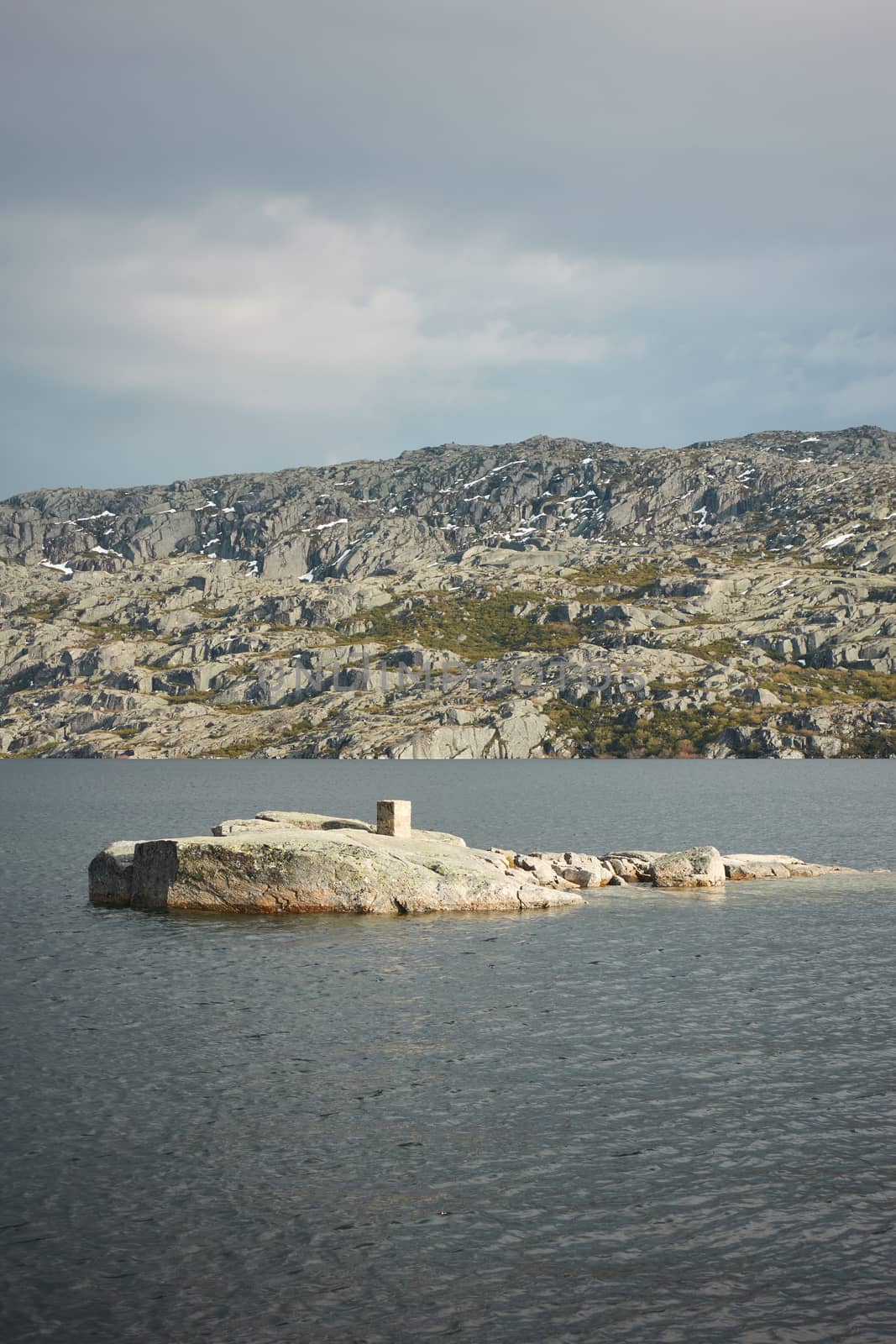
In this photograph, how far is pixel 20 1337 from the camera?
49.9 feet

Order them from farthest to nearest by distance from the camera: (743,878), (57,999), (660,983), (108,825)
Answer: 1. (108,825)
2. (743,878)
3. (660,983)
4. (57,999)

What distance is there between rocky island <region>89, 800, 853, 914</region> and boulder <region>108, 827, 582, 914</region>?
5cm

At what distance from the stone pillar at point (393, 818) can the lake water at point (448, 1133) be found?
1235cm

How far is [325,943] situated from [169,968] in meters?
7.24

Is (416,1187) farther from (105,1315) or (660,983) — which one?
(660,983)

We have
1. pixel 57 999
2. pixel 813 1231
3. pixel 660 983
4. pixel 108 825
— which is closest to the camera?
pixel 813 1231

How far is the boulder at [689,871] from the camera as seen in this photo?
211 feet

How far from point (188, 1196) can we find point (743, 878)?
5364 cm

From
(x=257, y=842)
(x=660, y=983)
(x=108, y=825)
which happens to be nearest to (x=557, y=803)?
(x=108, y=825)

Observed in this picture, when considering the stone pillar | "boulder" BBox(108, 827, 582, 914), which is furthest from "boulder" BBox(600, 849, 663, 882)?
the stone pillar

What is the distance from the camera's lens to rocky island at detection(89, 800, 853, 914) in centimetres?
5322

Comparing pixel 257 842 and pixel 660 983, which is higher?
pixel 257 842

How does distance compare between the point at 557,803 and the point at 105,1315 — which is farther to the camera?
the point at 557,803

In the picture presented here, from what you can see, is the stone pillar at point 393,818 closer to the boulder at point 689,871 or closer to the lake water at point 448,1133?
the lake water at point 448,1133
